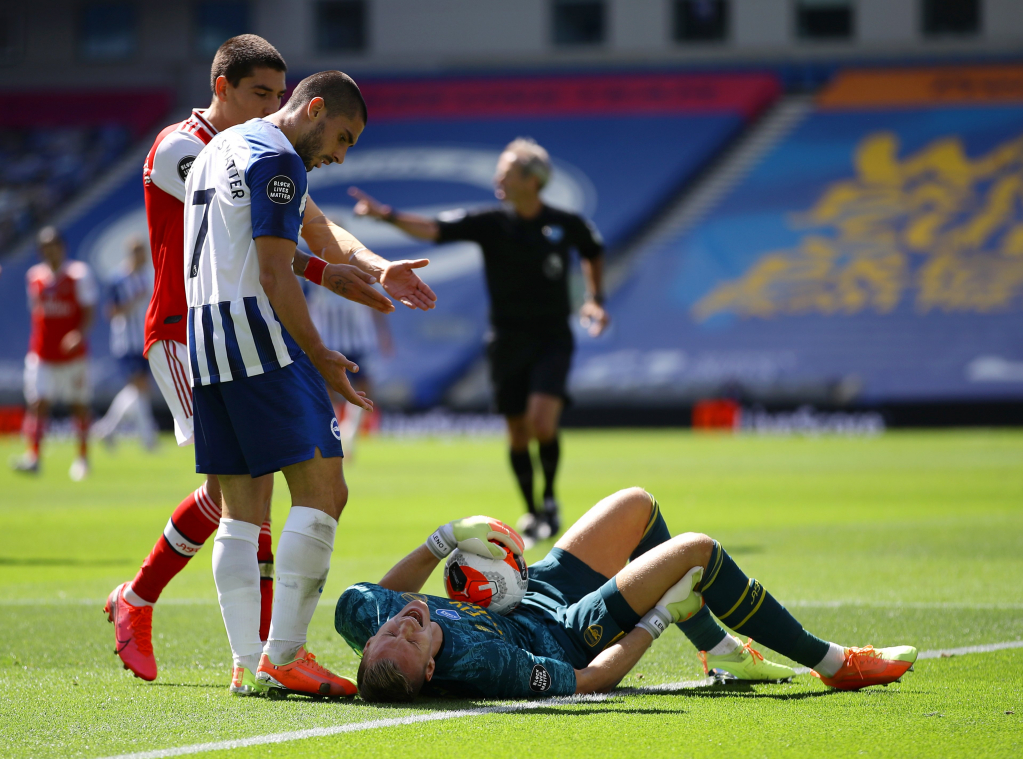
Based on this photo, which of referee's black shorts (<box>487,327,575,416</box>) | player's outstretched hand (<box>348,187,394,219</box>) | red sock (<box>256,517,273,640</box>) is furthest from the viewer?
referee's black shorts (<box>487,327,575,416</box>)

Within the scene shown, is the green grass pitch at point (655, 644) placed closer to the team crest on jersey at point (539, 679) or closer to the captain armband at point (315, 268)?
the team crest on jersey at point (539, 679)

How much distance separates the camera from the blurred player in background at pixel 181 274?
454cm

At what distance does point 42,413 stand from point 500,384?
7.73 metres

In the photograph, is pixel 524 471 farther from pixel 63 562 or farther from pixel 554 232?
pixel 63 562

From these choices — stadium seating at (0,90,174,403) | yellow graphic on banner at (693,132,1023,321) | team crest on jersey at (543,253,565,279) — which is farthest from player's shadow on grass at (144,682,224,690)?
stadium seating at (0,90,174,403)

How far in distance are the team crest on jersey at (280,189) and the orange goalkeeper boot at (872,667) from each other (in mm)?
2326

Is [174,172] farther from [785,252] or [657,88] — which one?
[657,88]

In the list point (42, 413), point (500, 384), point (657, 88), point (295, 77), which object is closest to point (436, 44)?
point (295, 77)

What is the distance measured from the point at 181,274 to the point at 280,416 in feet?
2.99

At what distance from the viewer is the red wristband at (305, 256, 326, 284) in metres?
4.41

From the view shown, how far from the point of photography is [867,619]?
220 inches

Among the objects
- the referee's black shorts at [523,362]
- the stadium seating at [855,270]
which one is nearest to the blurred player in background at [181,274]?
the referee's black shorts at [523,362]

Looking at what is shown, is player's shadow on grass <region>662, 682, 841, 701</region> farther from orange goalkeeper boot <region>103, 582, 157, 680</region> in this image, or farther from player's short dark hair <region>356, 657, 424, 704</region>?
orange goalkeeper boot <region>103, 582, 157, 680</region>

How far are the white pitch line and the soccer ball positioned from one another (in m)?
0.35
